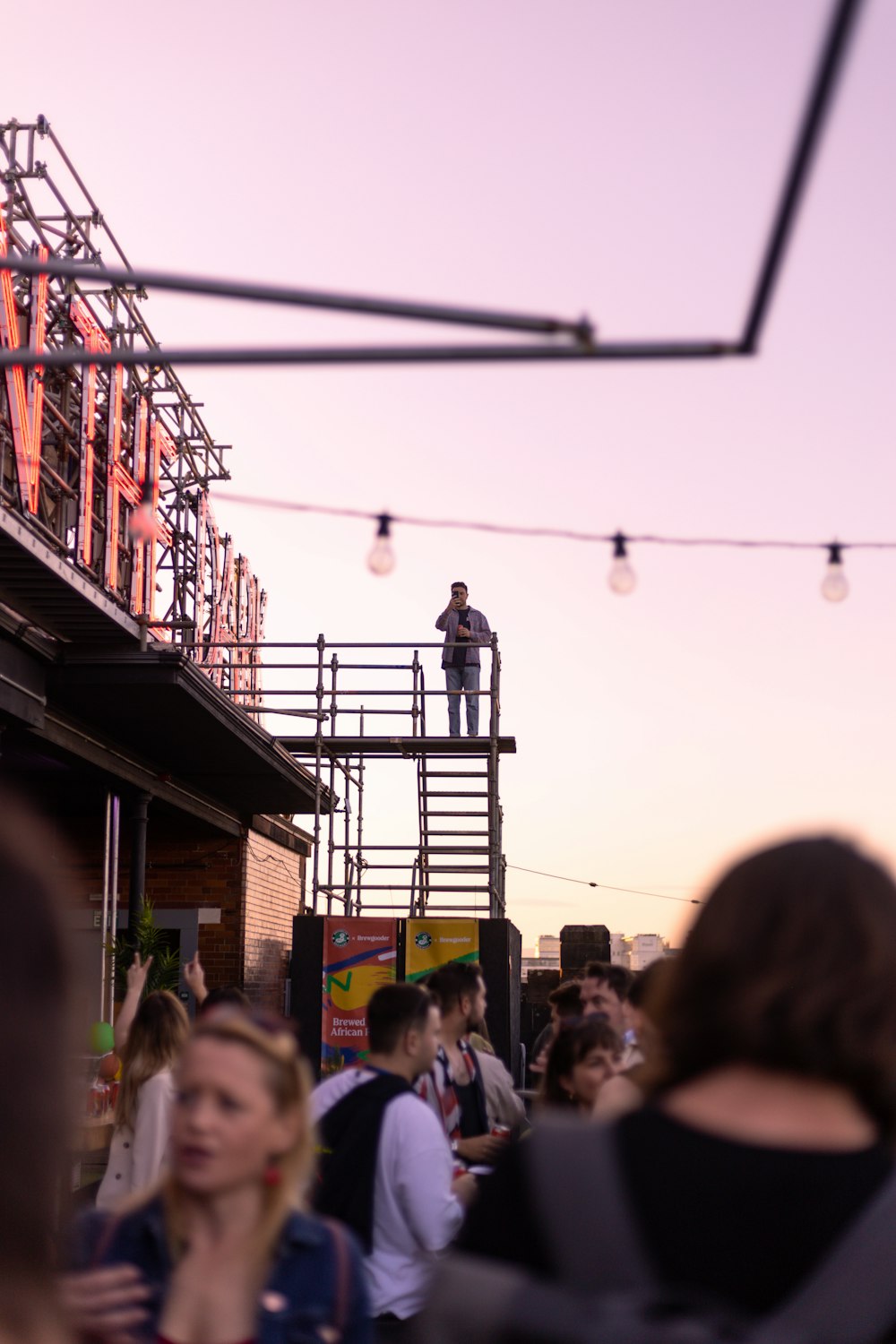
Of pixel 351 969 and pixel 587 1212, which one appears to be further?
pixel 351 969

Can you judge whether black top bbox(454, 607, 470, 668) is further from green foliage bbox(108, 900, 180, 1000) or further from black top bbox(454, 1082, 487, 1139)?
black top bbox(454, 1082, 487, 1139)

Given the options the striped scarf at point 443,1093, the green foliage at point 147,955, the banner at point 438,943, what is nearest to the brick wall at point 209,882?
the green foliage at point 147,955

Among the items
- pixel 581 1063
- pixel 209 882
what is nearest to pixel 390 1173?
pixel 581 1063

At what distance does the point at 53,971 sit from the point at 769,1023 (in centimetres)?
92

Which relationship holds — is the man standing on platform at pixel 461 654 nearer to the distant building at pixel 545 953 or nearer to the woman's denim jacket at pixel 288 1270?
the woman's denim jacket at pixel 288 1270

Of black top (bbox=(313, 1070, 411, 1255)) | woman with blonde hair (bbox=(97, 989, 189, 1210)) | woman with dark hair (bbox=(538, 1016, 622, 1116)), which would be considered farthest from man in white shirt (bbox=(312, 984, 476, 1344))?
woman with blonde hair (bbox=(97, 989, 189, 1210))

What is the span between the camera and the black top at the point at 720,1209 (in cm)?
154

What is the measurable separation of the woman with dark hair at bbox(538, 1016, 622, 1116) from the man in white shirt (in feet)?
1.85

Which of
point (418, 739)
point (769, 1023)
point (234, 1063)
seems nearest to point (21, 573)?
point (234, 1063)

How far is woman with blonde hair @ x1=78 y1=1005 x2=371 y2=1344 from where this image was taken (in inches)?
96.4

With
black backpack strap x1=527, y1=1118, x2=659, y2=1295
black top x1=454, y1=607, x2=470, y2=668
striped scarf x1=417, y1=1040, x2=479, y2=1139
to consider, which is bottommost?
striped scarf x1=417, y1=1040, x2=479, y2=1139

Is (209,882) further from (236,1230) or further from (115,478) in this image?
(236,1230)

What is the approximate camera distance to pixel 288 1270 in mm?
2523

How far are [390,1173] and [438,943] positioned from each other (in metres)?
9.85
